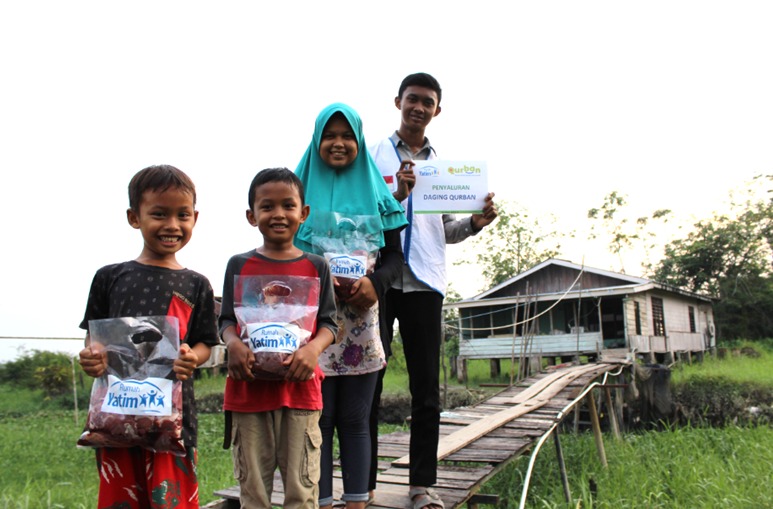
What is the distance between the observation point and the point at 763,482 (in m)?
5.55

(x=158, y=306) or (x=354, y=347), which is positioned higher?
(x=158, y=306)

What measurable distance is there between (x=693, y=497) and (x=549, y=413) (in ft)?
4.84

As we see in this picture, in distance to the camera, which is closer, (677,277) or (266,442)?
(266,442)

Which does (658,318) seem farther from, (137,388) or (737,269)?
(137,388)

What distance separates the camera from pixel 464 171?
115 inches

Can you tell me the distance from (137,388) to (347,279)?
80 centimetres

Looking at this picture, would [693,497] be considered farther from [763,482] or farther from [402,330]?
[402,330]

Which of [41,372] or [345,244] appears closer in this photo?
[345,244]

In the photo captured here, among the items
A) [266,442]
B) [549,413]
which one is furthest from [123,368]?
[549,413]

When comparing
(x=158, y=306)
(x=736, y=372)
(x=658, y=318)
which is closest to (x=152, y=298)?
(x=158, y=306)

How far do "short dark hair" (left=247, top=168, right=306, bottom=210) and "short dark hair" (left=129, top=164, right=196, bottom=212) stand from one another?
0.78 ft

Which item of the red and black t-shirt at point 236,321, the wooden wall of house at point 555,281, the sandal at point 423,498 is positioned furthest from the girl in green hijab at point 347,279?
the wooden wall of house at point 555,281

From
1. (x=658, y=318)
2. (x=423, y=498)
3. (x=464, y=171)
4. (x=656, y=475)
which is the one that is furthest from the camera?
(x=658, y=318)

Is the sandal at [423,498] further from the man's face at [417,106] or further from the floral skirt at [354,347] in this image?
the man's face at [417,106]
